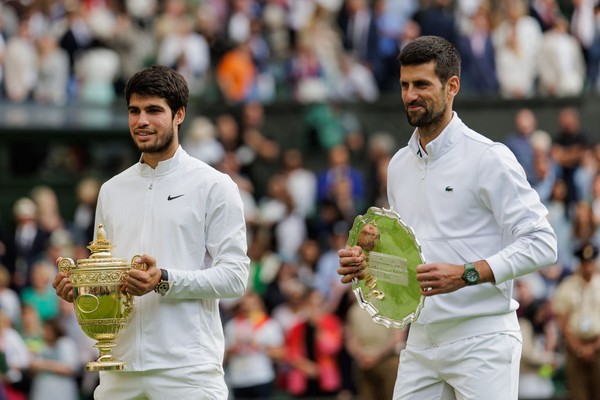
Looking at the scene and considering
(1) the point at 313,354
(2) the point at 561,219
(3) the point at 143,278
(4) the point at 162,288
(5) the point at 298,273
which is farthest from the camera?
(2) the point at 561,219

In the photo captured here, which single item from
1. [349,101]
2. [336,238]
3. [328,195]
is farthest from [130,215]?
[349,101]

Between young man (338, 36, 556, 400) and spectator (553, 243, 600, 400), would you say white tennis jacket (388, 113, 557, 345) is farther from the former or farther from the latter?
spectator (553, 243, 600, 400)

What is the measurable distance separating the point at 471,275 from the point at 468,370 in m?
0.55

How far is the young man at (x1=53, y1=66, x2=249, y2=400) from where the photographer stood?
7566 millimetres

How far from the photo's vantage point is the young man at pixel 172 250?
24.8 feet

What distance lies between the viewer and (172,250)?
766 cm

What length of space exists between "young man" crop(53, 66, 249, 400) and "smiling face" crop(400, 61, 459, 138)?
977 mm

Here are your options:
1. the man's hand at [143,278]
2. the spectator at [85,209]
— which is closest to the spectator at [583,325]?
the spectator at [85,209]

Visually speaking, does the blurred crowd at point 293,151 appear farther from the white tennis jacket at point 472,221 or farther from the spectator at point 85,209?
the white tennis jacket at point 472,221

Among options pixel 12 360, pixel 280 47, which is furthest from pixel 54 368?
pixel 280 47

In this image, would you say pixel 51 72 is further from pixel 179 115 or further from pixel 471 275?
pixel 471 275

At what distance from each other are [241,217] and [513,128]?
45.4 feet

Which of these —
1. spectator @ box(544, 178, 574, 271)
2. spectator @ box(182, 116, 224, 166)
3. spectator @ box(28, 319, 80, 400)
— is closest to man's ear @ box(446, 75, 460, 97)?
spectator @ box(28, 319, 80, 400)

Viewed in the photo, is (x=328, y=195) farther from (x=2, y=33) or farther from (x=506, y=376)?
(x=506, y=376)
